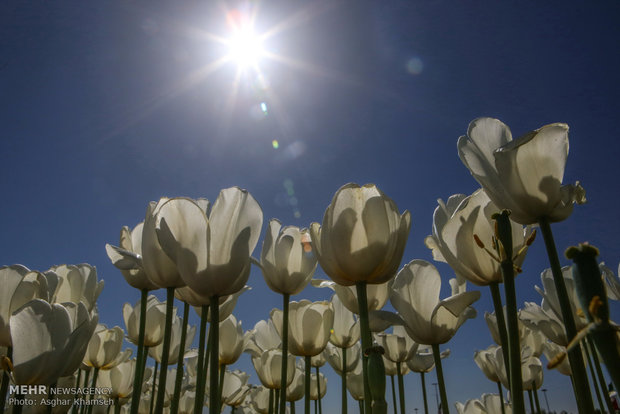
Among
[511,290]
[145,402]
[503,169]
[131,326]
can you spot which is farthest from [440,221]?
[145,402]

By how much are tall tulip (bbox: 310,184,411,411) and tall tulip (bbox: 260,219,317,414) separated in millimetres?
788

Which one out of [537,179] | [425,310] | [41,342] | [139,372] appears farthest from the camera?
[139,372]

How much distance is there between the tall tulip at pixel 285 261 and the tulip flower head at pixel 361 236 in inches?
30.9

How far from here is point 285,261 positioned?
293cm

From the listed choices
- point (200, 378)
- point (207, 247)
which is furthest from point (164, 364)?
point (207, 247)

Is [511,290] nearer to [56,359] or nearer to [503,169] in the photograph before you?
[503,169]

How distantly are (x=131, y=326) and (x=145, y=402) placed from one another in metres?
2.07

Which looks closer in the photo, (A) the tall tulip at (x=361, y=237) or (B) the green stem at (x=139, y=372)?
(A) the tall tulip at (x=361, y=237)

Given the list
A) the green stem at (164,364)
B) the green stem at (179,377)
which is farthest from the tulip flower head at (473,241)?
the green stem at (179,377)

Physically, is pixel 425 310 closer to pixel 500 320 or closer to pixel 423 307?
pixel 423 307

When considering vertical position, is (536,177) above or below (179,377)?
above

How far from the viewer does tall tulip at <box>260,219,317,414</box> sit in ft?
9.44

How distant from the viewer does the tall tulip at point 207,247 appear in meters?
1.94

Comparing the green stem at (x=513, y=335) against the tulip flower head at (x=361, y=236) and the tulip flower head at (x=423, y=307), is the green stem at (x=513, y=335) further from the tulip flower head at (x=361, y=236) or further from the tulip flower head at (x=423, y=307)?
the tulip flower head at (x=423, y=307)
